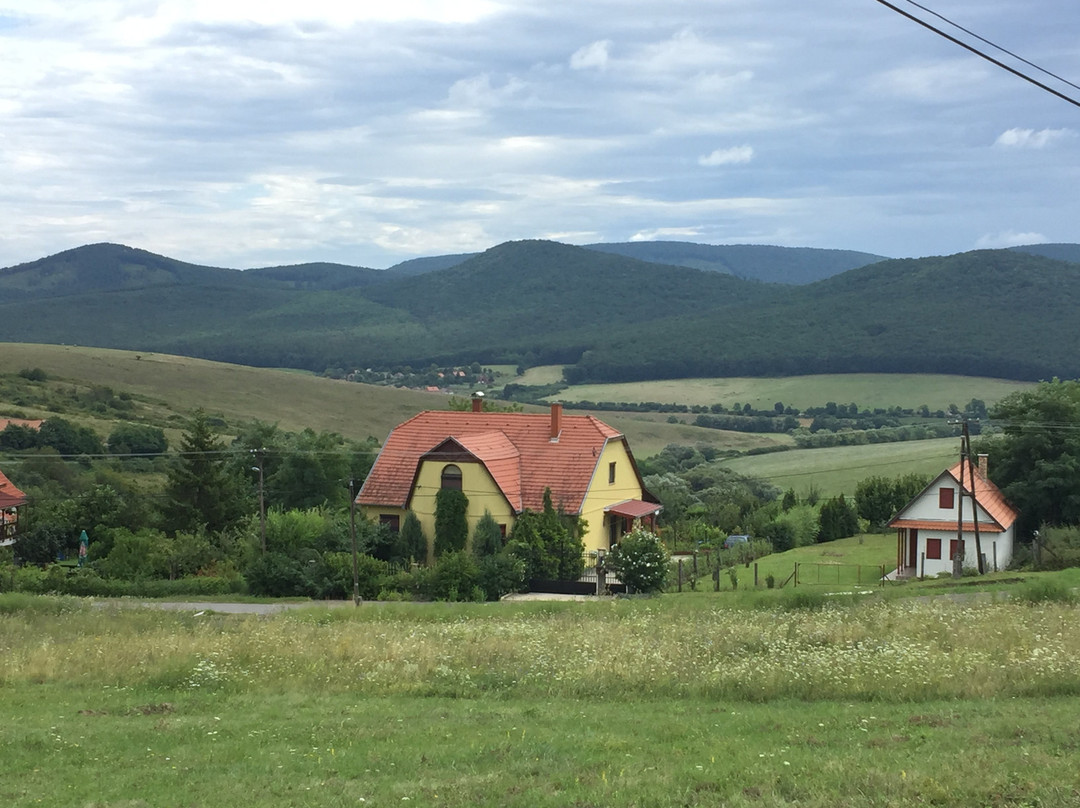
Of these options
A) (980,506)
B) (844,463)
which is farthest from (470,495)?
(844,463)

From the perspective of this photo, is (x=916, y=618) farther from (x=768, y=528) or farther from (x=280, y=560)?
(x=768, y=528)

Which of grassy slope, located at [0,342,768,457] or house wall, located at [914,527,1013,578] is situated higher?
grassy slope, located at [0,342,768,457]

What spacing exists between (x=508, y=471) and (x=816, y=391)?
12726 cm

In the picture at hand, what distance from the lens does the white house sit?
4709cm

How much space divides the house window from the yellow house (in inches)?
1.5

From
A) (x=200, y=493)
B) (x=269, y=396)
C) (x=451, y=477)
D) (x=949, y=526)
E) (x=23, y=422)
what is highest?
(x=269, y=396)

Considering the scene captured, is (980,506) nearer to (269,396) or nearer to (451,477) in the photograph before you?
(451,477)

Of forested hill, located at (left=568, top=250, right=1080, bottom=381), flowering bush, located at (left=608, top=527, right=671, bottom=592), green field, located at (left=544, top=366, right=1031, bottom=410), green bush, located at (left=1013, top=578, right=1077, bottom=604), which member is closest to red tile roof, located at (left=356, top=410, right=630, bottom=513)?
flowering bush, located at (left=608, top=527, right=671, bottom=592)

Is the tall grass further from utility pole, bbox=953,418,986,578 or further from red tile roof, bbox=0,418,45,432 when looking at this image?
red tile roof, bbox=0,418,45,432

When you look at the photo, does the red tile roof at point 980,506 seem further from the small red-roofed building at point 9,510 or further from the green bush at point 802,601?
the small red-roofed building at point 9,510

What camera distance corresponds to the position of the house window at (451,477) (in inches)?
1662

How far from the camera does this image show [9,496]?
5100 cm

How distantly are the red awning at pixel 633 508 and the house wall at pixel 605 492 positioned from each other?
201mm

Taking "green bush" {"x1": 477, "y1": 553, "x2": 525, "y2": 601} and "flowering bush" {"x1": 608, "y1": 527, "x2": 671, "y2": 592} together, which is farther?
"green bush" {"x1": 477, "y1": 553, "x2": 525, "y2": 601}
